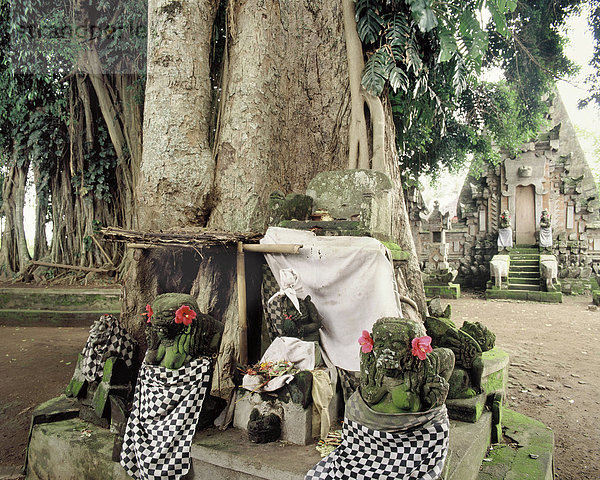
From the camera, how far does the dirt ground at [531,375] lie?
4.77 metres

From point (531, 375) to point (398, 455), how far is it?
5.49m

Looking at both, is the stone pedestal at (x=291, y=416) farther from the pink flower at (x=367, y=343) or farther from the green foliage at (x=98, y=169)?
the green foliage at (x=98, y=169)

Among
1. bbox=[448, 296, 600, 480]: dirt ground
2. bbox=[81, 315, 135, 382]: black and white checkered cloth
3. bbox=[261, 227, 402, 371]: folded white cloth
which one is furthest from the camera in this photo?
bbox=[448, 296, 600, 480]: dirt ground

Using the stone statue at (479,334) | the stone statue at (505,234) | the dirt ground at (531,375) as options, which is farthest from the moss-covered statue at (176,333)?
the stone statue at (505,234)

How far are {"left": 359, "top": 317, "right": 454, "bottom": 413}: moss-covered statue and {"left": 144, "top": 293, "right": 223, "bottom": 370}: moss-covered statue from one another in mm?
1444

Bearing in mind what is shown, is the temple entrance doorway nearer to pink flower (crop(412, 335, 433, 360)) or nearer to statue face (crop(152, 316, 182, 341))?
pink flower (crop(412, 335, 433, 360))

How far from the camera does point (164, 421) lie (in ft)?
11.0

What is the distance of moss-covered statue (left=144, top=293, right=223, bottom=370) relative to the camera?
348cm

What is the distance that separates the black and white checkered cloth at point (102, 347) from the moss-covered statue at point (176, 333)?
88 cm

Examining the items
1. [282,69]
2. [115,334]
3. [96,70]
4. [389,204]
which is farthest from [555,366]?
[96,70]

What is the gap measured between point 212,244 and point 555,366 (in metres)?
6.66

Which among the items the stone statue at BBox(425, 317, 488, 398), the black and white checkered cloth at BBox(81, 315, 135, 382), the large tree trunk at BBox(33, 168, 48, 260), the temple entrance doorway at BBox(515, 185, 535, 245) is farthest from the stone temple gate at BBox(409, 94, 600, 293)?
the black and white checkered cloth at BBox(81, 315, 135, 382)

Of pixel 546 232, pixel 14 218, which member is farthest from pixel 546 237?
pixel 14 218

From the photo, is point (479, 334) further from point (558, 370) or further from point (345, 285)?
point (558, 370)
